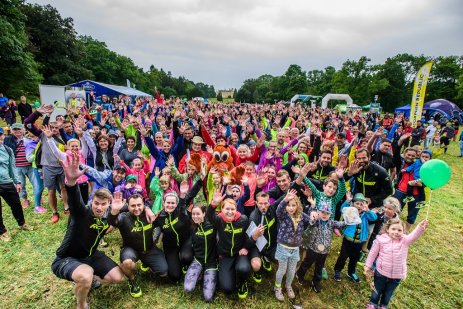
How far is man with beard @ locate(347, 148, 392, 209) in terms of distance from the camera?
4.50 meters

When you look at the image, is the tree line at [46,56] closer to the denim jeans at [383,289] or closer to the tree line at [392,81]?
the denim jeans at [383,289]

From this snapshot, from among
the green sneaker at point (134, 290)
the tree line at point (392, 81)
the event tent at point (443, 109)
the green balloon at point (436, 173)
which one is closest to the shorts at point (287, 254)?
the green balloon at point (436, 173)

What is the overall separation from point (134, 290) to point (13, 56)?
80.1 feet

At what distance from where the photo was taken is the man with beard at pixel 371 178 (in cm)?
450

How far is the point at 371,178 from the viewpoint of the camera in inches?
180

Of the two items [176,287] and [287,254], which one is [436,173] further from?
[176,287]

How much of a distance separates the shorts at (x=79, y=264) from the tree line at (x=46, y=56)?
2308 cm

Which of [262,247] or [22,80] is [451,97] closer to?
[262,247]

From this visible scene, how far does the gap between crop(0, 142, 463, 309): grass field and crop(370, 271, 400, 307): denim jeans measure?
33 cm

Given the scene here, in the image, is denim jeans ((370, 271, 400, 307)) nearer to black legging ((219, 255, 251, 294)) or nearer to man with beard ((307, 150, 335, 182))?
black legging ((219, 255, 251, 294))

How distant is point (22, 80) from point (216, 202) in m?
28.2

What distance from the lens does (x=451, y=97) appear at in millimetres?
54438

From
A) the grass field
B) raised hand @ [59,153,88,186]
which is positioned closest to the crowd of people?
raised hand @ [59,153,88,186]

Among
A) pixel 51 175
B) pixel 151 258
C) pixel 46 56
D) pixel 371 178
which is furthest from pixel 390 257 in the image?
pixel 46 56
